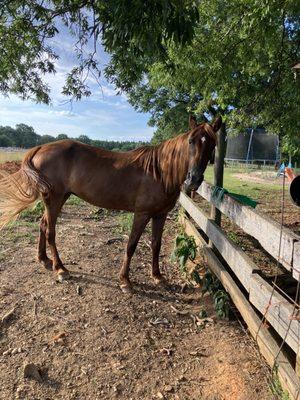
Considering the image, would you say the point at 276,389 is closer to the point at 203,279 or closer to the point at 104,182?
the point at 203,279

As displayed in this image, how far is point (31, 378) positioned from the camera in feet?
8.84

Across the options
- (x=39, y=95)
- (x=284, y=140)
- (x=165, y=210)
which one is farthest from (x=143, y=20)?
(x=284, y=140)

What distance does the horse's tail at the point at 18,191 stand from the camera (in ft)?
15.4

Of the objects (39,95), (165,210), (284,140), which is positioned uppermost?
(39,95)

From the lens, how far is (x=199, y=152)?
3.76 m

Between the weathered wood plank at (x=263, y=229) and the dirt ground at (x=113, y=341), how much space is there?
99 cm

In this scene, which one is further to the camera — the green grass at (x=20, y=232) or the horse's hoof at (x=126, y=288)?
the green grass at (x=20, y=232)

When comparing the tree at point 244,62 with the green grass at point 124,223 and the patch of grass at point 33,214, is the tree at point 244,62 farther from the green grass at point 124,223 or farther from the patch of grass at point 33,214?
the patch of grass at point 33,214

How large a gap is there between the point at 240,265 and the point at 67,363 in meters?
1.77

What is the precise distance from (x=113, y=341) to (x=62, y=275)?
4.44 ft

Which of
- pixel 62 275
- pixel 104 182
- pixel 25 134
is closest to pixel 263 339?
pixel 62 275

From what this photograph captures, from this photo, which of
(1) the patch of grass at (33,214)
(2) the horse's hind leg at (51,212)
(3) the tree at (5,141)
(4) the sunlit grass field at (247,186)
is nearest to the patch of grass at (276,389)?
(2) the horse's hind leg at (51,212)

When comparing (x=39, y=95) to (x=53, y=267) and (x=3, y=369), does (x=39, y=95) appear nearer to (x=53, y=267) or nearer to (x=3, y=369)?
(x=53, y=267)

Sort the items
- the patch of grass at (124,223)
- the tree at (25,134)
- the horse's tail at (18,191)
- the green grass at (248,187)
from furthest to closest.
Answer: the tree at (25,134), the green grass at (248,187), the patch of grass at (124,223), the horse's tail at (18,191)
